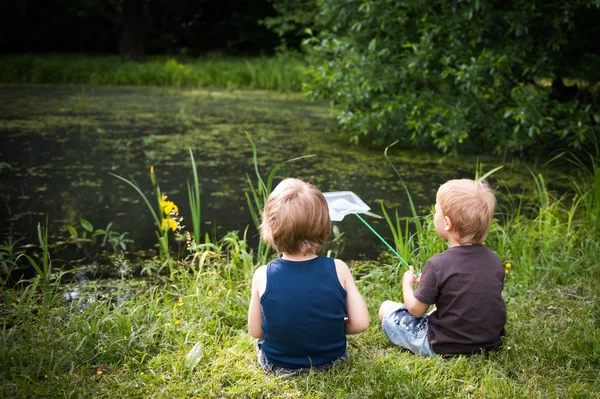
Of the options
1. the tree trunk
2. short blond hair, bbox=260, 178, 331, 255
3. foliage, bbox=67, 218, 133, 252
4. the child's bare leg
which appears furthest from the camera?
the tree trunk

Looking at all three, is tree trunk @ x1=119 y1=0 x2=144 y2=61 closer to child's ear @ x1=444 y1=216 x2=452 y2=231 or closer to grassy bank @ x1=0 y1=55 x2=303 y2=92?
grassy bank @ x1=0 y1=55 x2=303 y2=92

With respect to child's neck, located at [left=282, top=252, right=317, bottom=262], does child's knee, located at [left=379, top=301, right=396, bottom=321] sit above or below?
below

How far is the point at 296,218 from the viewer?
1913 millimetres

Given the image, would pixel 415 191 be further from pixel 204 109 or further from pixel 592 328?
pixel 204 109

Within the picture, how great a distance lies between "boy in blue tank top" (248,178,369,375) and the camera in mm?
1932

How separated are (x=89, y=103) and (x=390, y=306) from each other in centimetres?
823

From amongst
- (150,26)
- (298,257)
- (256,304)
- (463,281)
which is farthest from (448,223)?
(150,26)

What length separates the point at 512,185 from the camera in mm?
5098

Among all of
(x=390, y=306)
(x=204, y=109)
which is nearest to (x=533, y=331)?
(x=390, y=306)

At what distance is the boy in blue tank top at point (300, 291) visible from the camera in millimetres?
1932

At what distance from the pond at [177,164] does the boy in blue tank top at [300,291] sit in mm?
1530

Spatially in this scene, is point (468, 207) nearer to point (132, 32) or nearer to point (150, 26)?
point (132, 32)

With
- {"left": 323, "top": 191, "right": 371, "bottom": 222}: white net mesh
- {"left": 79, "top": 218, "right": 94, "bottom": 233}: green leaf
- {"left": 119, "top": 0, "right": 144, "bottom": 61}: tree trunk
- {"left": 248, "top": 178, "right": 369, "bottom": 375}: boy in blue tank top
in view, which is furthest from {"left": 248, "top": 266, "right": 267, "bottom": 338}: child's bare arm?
{"left": 119, "top": 0, "right": 144, "bottom": 61}: tree trunk

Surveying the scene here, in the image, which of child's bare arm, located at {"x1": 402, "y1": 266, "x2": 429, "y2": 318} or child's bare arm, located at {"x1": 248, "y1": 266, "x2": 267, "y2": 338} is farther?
child's bare arm, located at {"x1": 402, "y1": 266, "x2": 429, "y2": 318}
